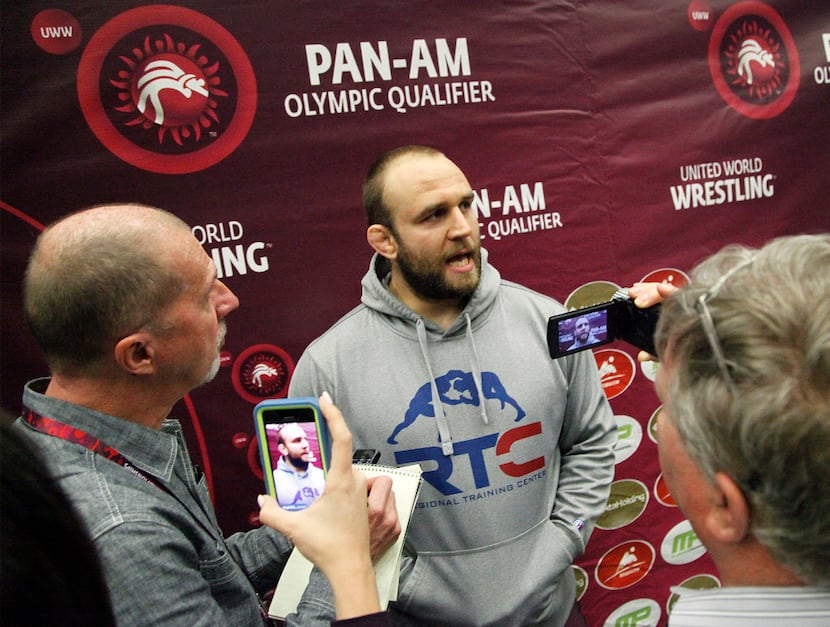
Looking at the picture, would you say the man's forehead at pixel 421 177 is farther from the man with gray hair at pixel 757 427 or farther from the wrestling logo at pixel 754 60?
the wrestling logo at pixel 754 60

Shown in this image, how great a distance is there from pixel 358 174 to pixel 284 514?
3.52 feet

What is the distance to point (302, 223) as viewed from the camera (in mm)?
1630

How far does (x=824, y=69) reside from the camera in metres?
2.26

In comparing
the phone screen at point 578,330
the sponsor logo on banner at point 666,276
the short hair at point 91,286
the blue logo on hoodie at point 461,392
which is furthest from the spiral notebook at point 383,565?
the sponsor logo on banner at point 666,276

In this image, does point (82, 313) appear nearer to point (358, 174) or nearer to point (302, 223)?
point (302, 223)

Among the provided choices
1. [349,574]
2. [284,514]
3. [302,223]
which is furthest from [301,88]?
[349,574]

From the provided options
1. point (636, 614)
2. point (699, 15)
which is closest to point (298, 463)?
point (636, 614)

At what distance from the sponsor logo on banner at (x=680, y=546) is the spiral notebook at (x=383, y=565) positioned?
4.92 ft

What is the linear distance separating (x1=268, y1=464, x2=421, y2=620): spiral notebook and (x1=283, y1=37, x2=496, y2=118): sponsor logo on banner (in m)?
1.03

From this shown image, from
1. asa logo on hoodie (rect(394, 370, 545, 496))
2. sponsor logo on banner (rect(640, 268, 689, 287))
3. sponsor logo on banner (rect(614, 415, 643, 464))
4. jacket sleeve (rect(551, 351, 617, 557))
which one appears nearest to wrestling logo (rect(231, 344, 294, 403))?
asa logo on hoodie (rect(394, 370, 545, 496))

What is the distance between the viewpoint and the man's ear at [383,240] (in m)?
1.46

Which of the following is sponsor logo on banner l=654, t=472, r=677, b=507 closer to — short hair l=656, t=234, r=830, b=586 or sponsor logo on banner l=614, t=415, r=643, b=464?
sponsor logo on banner l=614, t=415, r=643, b=464

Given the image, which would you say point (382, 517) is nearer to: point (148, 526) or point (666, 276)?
point (148, 526)

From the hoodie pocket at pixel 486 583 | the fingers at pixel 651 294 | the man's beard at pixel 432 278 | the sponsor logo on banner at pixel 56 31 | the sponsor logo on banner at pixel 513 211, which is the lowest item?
the hoodie pocket at pixel 486 583
